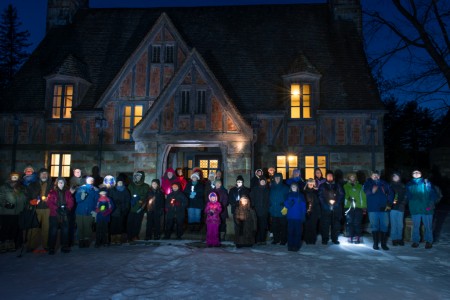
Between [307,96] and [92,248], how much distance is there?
1015 cm

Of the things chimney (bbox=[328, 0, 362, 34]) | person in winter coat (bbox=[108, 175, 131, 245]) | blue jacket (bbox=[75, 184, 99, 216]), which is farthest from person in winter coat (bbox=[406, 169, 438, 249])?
chimney (bbox=[328, 0, 362, 34])

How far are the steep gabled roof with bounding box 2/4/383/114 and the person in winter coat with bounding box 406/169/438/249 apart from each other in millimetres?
5831

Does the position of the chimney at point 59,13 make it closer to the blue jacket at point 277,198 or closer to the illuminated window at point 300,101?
the illuminated window at point 300,101

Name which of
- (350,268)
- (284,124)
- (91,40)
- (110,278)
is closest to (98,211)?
(110,278)

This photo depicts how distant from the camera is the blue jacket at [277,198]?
8.82 m

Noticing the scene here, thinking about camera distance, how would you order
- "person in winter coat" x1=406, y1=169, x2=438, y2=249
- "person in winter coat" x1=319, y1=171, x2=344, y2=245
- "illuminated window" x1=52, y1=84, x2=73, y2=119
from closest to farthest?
"person in winter coat" x1=406, y1=169, x2=438, y2=249 → "person in winter coat" x1=319, y1=171, x2=344, y2=245 → "illuminated window" x1=52, y1=84, x2=73, y2=119

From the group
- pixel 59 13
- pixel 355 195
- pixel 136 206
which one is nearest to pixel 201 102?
pixel 136 206

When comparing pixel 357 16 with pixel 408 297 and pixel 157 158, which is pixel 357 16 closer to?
pixel 157 158

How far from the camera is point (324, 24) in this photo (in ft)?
55.7

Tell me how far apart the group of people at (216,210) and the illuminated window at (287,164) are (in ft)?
14.4

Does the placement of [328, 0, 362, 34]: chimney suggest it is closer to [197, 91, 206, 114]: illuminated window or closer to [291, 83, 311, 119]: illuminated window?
[291, 83, 311, 119]: illuminated window

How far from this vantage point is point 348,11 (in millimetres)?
17125

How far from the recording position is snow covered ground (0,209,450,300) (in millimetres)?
4957

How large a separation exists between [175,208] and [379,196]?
5135 mm
